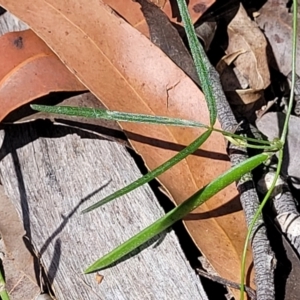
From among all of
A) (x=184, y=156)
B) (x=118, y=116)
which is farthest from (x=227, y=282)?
(x=118, y=116)

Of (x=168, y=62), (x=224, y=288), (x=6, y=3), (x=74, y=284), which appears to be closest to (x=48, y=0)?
(x=6, y=3)

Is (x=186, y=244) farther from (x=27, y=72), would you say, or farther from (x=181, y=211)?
(x=27, y=72)

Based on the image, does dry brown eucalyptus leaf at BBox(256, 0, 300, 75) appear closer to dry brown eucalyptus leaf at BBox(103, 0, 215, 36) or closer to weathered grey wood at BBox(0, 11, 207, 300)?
dry brown eucalyptus leaf at BBox(103, 0, 215, 36)

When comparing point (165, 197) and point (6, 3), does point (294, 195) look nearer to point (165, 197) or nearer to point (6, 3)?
point (165, 197)

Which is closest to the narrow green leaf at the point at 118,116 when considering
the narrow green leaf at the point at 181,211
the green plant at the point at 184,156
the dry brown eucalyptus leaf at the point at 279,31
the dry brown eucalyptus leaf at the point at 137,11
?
the green plant at the point at 184,156

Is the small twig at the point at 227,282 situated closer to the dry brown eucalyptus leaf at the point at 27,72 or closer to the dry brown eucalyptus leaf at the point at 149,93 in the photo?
the dry brown eucalyptus leaf at the point at 149,93

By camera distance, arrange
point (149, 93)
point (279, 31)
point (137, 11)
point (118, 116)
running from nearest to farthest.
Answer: point (118, 116)
point (149, 93)
point (137, 11)
point (279, 31)

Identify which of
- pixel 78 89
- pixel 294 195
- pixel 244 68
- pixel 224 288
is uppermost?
pixel 78 89
